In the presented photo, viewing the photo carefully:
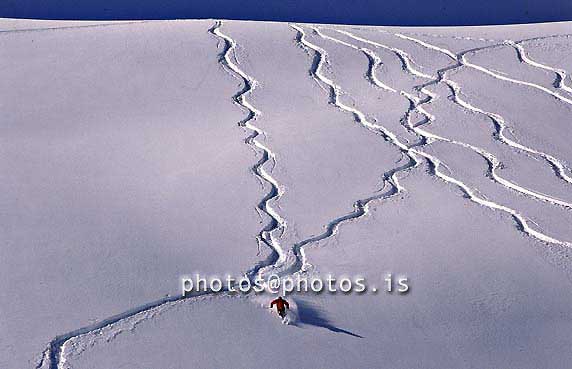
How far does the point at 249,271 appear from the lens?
2.07m

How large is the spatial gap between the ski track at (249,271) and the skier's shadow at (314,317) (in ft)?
0.52

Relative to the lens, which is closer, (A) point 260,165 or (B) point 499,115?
(A) point 260,165

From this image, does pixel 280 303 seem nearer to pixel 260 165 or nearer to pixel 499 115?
pixel 260 165

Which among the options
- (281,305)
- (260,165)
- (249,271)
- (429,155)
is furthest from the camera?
(429,155)

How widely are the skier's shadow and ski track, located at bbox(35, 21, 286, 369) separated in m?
0.16

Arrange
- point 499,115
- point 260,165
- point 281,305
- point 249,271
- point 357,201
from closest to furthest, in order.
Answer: point 281,305
point 249,271
point 357,201
point 260,165
point 499,115

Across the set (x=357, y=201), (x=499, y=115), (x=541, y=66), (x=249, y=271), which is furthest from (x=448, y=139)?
(x=249, y=271)

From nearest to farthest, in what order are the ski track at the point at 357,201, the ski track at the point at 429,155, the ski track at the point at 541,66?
the ski track at the point at 357,201, the ski track at the point at 429,155, the ski track at the point at 541,66

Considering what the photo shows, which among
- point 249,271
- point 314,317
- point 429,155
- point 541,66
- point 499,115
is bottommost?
point 314,317

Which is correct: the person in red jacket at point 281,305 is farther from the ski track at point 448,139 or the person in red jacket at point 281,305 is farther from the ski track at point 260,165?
the ski track at point 448,139

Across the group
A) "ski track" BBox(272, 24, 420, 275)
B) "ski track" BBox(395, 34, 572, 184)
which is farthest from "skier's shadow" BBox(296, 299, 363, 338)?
"ski track" BBox(395, 34, 572, 184)

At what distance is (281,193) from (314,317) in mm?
573

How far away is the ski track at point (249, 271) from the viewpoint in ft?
5.82

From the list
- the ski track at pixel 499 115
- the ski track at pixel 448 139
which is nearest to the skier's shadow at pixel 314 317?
the ski track at pixel 448 139
